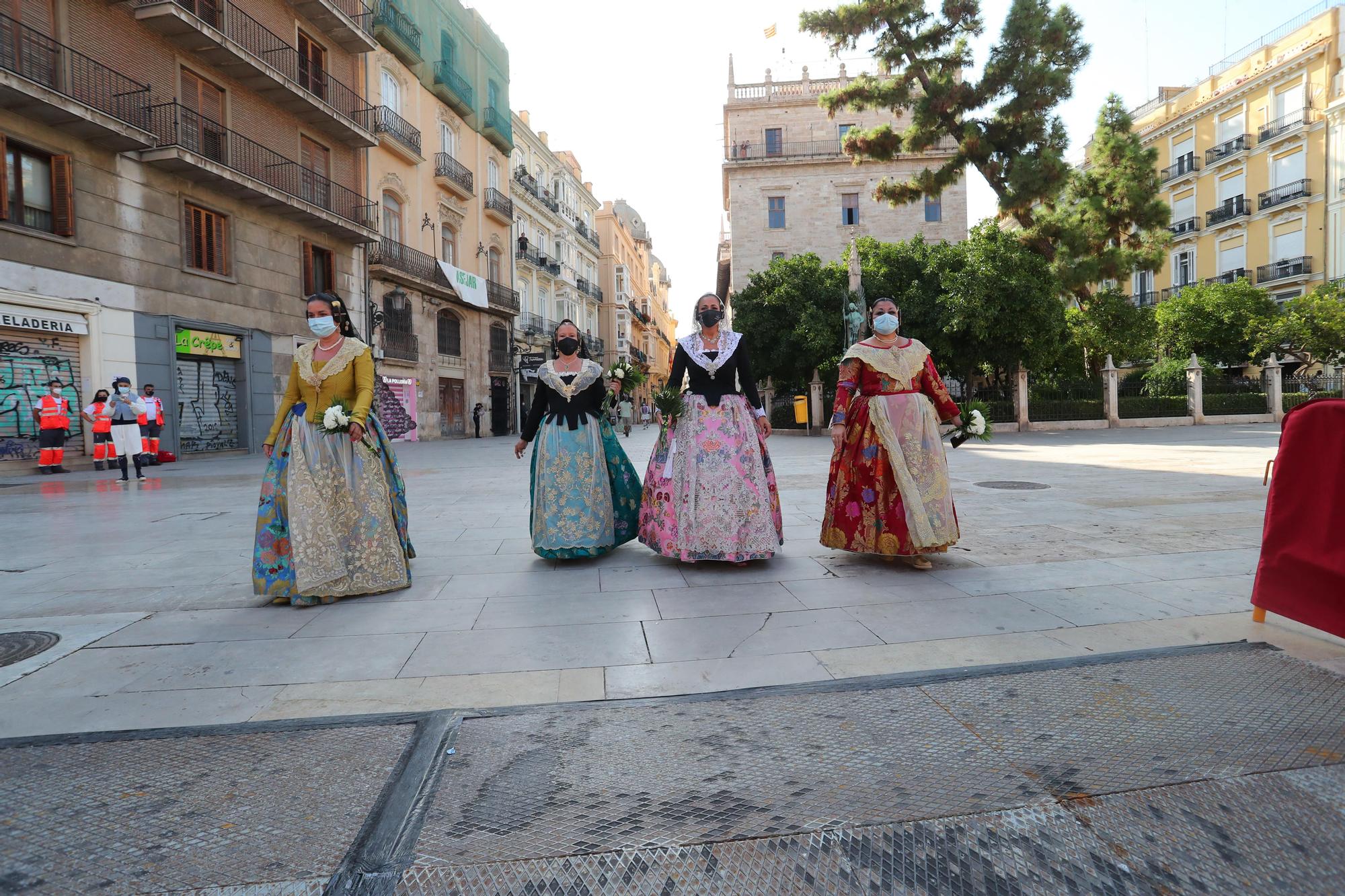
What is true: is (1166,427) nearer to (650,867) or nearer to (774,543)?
(774,543)

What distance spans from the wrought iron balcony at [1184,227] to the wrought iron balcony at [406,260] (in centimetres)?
3671

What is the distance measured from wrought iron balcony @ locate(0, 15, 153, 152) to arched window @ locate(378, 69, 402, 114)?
10506 millimetres

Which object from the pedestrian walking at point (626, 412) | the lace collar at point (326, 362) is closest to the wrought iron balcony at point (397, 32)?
the pedestrian walking at point (626, 412)

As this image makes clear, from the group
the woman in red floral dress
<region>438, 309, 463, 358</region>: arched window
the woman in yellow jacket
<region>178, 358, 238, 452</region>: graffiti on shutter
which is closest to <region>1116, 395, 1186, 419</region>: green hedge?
the woman in red floral dress

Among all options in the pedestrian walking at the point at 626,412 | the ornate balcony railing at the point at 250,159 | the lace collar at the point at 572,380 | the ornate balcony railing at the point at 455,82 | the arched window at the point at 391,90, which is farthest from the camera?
the ornate balcony railing at the point at 455,82

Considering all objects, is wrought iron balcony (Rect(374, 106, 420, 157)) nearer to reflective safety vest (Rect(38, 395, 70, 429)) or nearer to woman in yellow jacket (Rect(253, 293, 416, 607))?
reflective safety vest (Rect(38, 395, 70, 429))

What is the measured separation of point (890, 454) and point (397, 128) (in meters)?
25.6

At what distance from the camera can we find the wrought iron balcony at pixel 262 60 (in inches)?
634

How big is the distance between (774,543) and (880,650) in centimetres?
172

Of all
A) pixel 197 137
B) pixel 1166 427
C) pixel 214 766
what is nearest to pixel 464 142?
pixel 197 137

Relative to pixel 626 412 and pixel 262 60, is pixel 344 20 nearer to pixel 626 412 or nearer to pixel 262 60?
pixel 262 60

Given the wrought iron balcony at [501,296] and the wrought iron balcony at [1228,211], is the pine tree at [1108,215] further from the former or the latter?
the wrought iron balcony at [501,296]

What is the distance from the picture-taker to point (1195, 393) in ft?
81.7

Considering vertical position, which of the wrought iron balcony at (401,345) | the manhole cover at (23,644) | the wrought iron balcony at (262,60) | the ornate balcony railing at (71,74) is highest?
the wrought iron balcony at (262,60)
